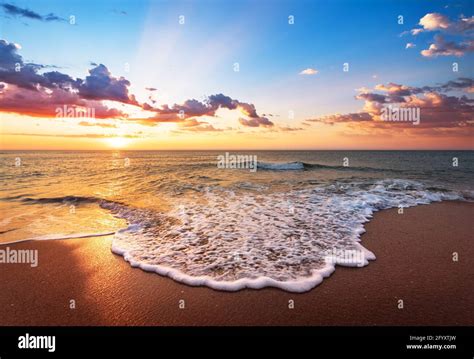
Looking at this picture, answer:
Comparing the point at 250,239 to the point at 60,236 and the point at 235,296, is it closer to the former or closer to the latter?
the point at 235,296

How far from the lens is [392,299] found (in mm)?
3992

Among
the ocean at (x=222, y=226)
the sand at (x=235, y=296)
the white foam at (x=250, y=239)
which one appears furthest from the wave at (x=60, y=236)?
the sand at (x=235, y=296)

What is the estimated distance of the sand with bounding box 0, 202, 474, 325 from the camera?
3.64m

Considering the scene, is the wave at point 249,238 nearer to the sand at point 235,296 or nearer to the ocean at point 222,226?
the ocean at point 222,226

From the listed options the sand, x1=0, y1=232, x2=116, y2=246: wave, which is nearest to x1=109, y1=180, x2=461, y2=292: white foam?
the sand

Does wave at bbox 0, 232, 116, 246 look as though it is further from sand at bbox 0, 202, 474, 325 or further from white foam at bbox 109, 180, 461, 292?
sand at bbox 0, 202, 474, 325

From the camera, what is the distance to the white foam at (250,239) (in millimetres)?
4750

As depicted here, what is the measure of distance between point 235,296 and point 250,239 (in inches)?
96.1

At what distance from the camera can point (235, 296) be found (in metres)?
4.11

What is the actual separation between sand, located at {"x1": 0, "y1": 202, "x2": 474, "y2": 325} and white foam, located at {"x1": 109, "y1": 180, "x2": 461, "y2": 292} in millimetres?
282
